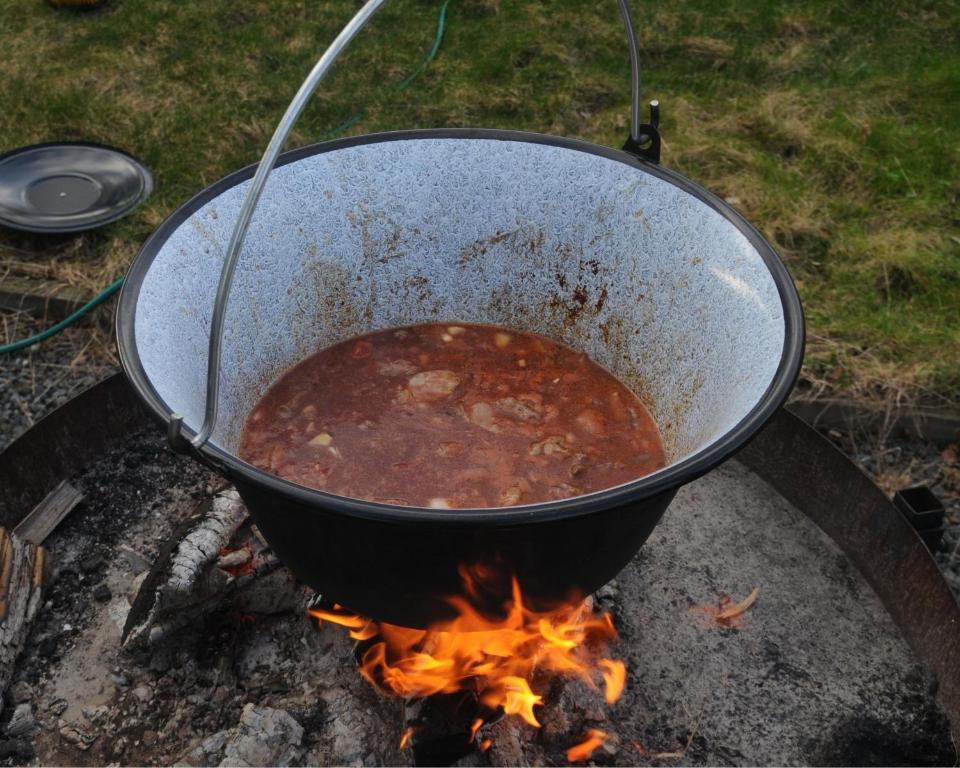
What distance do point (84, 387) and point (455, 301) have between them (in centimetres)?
160

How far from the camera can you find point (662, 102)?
4879 millimetres

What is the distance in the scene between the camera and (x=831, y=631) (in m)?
2.58

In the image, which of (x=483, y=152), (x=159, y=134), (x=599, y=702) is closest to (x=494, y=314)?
(x=483, y=152)

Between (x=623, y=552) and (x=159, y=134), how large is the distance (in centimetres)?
368

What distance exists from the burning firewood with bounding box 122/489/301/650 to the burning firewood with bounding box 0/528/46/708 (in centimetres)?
29

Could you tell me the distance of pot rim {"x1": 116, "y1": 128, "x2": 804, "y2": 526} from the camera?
1406mm

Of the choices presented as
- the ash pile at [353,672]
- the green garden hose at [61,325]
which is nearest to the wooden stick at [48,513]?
the ash pile at [353,672]

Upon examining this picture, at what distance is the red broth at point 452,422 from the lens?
85.2 inches

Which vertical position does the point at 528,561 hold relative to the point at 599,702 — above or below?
above

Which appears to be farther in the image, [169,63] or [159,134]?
[169,63]

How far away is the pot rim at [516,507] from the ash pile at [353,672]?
860mm

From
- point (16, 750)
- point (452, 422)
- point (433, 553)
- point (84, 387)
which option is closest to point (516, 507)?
point (433, 553)

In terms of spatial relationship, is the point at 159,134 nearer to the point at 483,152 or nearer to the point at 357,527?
the point at 483,152

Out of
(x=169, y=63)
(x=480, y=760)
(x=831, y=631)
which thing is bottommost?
(x=831, y=631)
